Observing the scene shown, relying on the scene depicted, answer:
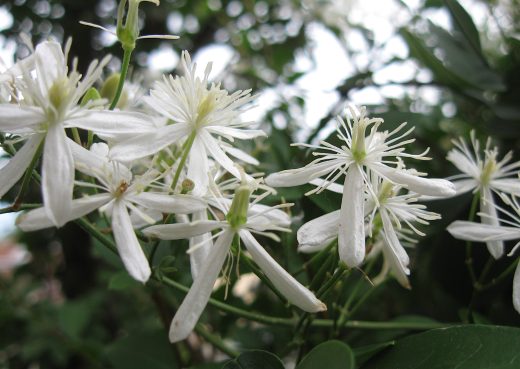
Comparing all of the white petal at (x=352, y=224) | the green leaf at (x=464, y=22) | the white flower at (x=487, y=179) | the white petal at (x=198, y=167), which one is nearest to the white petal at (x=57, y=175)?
the white petal at (x=198, y=167)

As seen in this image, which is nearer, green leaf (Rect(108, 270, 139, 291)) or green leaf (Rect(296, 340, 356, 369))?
green leaf (Rect(296, 340, 356, 369))

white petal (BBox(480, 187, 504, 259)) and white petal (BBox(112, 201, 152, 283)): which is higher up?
white petal (BBox(480, 187, 504, 259))

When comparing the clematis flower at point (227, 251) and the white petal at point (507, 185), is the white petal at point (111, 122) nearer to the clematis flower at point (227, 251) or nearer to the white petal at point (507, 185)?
the clematis flower at point (227, 251)

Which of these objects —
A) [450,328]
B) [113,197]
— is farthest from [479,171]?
[113,197]

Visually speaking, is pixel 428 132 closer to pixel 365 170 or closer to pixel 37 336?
pixel 365 170

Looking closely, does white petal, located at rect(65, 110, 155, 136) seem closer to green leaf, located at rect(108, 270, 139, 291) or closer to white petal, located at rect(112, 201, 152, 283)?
white petal, located at rect(112, 201, 152, 283)

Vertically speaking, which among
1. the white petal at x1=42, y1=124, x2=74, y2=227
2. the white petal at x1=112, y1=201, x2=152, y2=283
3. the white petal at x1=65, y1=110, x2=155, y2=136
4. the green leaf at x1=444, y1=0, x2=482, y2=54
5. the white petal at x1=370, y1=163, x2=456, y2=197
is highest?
the green leaf at x1=444, y1=0, x2=482, y2=54

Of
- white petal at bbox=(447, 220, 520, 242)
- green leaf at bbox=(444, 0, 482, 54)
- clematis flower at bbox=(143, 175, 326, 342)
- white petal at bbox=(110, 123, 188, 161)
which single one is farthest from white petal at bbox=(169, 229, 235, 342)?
green leaf at bbox=(444, 0, 482, 54)
